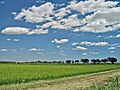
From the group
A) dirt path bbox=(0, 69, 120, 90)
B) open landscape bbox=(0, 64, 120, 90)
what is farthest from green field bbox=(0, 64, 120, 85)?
dirt path bbox=(0, 69, 120, 90)

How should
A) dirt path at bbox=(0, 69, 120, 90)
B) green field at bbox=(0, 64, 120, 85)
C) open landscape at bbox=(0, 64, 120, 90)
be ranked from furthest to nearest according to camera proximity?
green field at bbox=(0, 64, 120, 85) < open landscape at bbox=(0, 64, 120, 90) < dirt path at bbox=(0, 69, 120, 90)

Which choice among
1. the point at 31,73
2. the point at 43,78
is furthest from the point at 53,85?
the point at 31,73

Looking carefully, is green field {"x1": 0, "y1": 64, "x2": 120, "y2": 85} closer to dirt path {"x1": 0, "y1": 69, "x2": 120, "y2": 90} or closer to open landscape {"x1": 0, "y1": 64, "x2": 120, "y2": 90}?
open landscape {"x1": 0, "y1": 64, "x2": 120, "y2": 90}

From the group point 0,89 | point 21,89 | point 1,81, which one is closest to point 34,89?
point 21,89

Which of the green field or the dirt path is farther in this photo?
the green field

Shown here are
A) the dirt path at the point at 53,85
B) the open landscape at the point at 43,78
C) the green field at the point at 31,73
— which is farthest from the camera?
the green field at the point at 31,73

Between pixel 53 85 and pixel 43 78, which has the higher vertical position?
pixel 43 78

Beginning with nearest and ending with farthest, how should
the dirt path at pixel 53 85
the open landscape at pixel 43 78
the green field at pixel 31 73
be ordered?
the dirt path at pixel 53 85 < the open landscape at pixel 43 78 < the green field at pixel 31 73

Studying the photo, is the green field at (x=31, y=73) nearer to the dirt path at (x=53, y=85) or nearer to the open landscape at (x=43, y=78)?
the open landscape at (x=43, y=78)

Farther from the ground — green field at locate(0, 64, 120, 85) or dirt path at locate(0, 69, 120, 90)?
green field at locate(0, 64, 120, 85)

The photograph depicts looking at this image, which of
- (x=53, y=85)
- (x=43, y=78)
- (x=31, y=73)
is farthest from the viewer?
(x=31, y=73)

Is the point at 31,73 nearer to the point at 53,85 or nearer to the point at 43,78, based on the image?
the point at 43,78

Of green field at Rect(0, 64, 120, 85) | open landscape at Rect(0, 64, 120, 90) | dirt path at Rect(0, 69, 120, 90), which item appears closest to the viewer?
dirt path at Rect(0, 69, 120, 90)

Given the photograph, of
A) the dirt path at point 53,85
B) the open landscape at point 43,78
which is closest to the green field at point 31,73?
the open landscape at point 43,78
